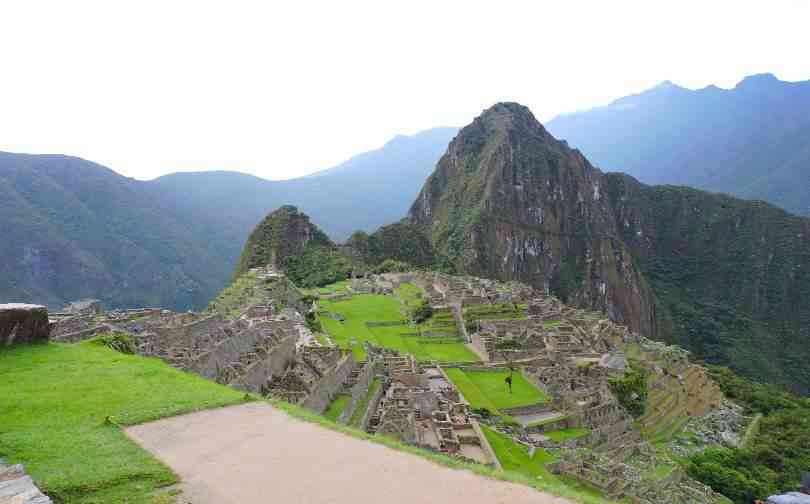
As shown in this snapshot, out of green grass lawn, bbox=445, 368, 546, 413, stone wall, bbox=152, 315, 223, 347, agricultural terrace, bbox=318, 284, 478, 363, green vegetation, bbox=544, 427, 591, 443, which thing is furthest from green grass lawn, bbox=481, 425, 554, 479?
stone wall, bbox=152, 315, 223, 347

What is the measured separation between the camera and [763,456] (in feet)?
98.9

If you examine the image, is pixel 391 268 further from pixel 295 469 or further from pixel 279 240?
pixel 295 469

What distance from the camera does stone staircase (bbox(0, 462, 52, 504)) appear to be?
5766 mm

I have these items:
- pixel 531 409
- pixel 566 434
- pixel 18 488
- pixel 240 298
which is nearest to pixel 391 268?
pixel 240 298

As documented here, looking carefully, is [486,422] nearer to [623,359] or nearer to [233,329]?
[233,329]

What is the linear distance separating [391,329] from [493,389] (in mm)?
14416

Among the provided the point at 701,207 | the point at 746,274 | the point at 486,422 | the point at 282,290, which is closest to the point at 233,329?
the point at 486,422

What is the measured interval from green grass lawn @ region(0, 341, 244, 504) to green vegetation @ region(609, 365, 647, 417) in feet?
80.0

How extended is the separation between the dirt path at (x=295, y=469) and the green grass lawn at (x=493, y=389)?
1629 centimetres

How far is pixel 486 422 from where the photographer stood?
22.7 metres

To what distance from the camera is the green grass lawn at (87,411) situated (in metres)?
7.07

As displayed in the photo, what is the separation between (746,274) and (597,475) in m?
163

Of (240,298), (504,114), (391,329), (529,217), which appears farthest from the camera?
(504,114)

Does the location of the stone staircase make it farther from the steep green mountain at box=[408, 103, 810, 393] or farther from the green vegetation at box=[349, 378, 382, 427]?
the steep green mountain at box=[408, 103, 810, 393]
